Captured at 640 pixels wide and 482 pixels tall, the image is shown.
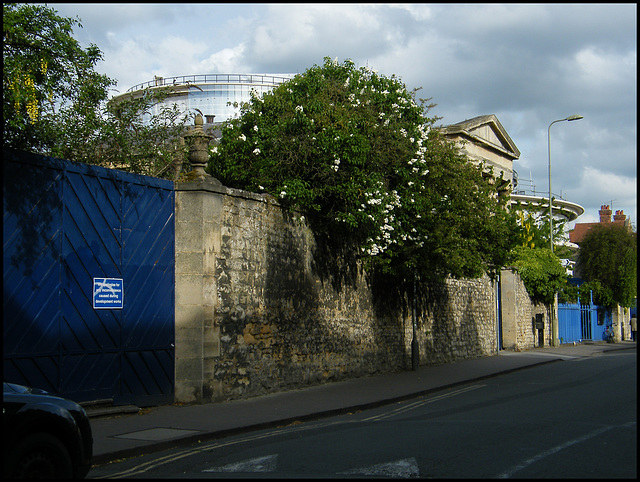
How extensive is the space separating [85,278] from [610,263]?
3934 cm

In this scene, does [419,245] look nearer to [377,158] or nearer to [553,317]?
[377,158]

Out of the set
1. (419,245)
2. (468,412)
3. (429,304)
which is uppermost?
(419,245)

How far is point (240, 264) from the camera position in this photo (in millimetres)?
13992

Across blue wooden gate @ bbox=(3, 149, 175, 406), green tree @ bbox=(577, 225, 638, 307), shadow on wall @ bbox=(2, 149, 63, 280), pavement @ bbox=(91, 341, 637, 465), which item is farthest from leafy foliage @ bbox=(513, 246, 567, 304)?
shadow on wall @ bbox=(2, 149, 63, 280)

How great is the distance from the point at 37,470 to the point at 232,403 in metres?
7.45

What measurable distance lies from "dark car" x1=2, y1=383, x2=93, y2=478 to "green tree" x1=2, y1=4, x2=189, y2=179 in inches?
165

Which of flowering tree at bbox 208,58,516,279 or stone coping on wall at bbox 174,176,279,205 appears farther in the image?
flowering tree at bbox 208,58,516,279

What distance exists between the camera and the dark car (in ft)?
18.0

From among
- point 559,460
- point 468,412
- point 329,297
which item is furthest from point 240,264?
point 559,460

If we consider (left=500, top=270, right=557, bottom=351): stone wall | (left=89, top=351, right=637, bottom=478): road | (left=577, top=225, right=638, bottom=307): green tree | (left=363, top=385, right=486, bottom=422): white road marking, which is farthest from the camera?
(left=577, top=225, right=638, bottom=307): green tree

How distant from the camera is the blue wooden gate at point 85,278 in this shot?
1027 centimetres

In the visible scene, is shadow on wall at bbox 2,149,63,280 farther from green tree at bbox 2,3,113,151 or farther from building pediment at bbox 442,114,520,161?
building pediment at bbox 442,114,520,161

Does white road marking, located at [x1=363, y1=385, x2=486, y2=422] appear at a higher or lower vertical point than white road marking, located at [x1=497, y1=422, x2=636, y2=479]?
lower

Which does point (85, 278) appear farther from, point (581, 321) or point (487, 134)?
point (581, 321)
